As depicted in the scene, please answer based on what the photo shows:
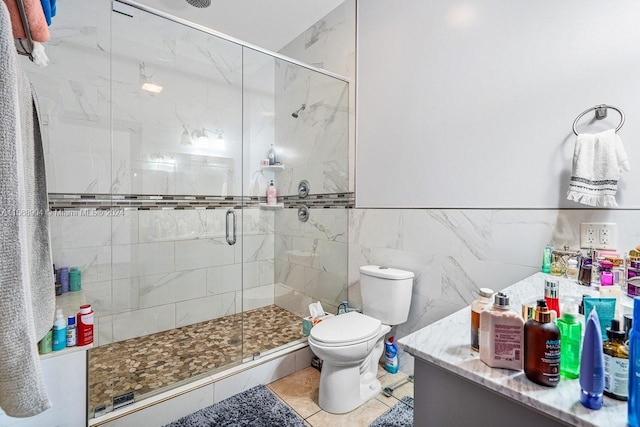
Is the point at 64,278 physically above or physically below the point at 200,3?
below

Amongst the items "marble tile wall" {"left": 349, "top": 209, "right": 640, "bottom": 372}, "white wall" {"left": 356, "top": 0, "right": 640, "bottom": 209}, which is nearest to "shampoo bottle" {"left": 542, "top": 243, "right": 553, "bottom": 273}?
"marble tile wall" {"left": 349, "top": 209, "right": 640, "bottom": 372}

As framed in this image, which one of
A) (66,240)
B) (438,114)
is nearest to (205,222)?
(66,240)

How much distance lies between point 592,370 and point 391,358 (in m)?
1.63

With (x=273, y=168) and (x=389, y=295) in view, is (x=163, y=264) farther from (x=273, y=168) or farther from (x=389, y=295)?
(x=389, y=295)

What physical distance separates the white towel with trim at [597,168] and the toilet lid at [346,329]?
115 cm

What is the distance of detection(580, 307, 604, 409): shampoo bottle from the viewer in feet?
1.68

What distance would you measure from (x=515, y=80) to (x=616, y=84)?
390 millimetres

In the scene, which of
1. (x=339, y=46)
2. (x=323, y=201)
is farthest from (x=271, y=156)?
(x=339, y=46)

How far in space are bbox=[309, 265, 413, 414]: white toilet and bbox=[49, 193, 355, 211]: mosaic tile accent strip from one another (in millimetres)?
729

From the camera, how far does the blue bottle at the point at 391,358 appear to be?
6.50ft

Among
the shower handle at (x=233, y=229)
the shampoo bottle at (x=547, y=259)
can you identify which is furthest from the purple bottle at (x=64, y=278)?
the shampoo bottle at (x=547, y=259)

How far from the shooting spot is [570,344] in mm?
614

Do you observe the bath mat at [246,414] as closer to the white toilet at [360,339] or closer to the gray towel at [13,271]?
the white toilet at [360,339]

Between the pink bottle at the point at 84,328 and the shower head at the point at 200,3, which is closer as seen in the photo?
the pink bottle at the point at 84,328
